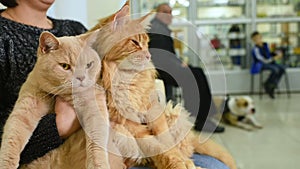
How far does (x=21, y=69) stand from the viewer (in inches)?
45.8

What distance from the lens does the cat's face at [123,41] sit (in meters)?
0.90

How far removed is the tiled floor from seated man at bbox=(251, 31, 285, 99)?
0.67 metres

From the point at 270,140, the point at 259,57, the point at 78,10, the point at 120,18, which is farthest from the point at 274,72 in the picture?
the point at 120,18

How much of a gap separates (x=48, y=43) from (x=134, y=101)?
25cm

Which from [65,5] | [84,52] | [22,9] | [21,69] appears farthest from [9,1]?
[65,5]

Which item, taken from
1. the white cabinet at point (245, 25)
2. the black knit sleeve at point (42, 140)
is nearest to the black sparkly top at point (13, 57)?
the black knit sleeve at point (42, 140)

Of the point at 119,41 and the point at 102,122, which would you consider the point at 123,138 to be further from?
the point at 119,41

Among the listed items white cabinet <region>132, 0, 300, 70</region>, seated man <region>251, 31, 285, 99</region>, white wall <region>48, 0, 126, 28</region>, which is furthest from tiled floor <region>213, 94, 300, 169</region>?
white wall <region>48, 0, 126, 28</region>

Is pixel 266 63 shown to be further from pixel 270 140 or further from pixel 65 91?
pixel 65 91

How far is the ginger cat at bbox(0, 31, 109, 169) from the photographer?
0.88 metres

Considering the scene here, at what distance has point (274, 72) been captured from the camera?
5812 millimetres

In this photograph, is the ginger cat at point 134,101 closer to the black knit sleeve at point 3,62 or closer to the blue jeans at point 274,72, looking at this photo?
the black knit sleeve at point 3,62

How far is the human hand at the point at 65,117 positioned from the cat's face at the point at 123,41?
0.52 ft

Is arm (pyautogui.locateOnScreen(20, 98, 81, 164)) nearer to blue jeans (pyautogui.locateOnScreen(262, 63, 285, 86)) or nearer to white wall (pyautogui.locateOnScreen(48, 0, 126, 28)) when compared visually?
white wall (pyautogui.locateOnScreen(48, 0, 126, 28))
